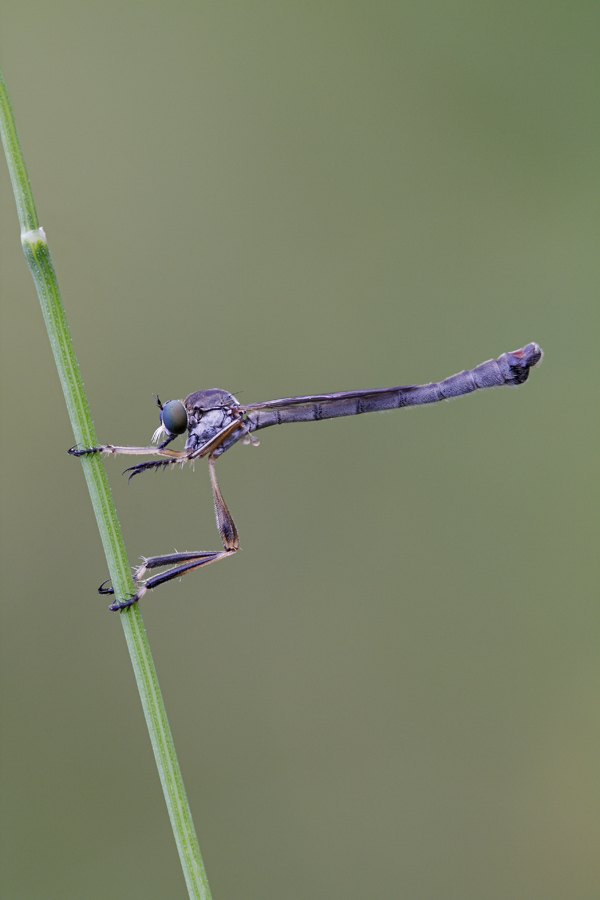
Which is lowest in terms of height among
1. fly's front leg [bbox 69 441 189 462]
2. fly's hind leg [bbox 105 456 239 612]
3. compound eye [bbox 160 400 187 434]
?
fly's hind leg [bbox 105 456 239 612]

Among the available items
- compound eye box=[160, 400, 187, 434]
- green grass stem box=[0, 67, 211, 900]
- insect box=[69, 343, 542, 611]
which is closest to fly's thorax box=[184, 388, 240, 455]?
insect box=[69, 343, 542, 611]

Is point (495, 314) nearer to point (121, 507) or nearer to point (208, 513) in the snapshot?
point (208, 513)

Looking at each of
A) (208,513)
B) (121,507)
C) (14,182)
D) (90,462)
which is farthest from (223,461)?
(14,182)

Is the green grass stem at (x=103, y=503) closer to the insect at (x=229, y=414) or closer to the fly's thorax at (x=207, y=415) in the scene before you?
the insect at (x=229, y=414)

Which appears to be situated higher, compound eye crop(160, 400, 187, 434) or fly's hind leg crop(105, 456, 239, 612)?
compound eye crop(160, 400, 187, 434)

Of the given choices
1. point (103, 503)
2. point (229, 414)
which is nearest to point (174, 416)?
point (229, 414)

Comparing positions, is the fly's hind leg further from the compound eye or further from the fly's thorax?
the compound eye
